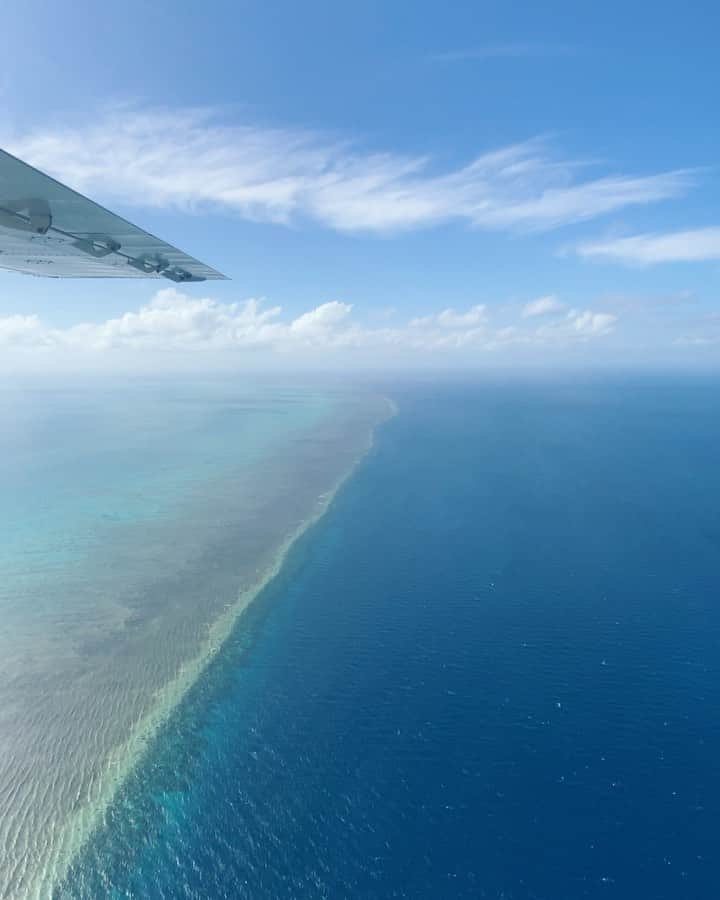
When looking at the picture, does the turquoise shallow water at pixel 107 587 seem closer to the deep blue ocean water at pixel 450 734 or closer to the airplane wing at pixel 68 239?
the deep blue ocean water at pixel 450 734

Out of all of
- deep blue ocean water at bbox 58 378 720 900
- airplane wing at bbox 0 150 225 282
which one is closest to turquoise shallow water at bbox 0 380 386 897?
deep blue ocean water at bbox 58 378 720 900

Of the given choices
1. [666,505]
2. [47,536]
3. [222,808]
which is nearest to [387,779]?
[222,808]

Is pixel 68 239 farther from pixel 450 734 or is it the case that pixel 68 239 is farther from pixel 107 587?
pixel 107 587

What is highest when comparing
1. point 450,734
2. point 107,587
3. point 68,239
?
point 68,239

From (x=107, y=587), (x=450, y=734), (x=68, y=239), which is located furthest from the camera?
(x=107, y=587)

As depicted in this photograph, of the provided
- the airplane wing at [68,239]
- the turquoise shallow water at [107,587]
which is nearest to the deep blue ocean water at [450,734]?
the turquoise shallow water at [107,587]

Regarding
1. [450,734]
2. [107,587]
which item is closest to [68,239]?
[450,734]

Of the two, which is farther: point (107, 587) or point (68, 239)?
point (107, 587)
